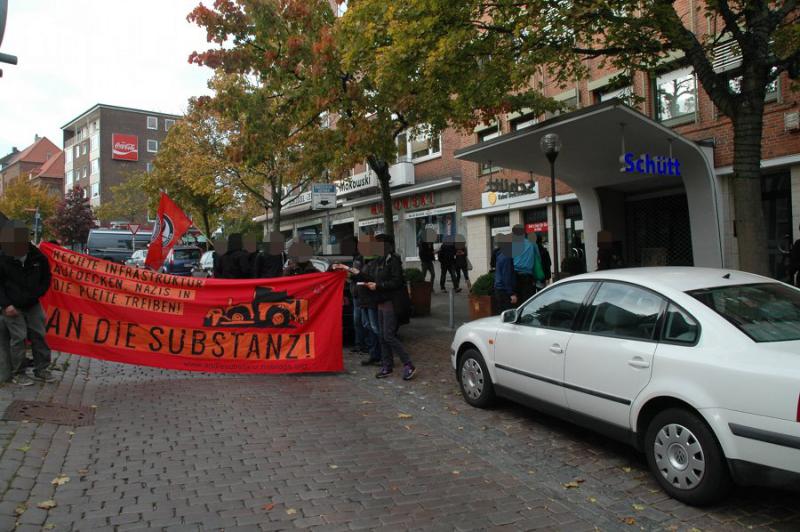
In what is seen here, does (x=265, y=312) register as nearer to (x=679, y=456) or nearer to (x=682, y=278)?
(x=682, y=278)

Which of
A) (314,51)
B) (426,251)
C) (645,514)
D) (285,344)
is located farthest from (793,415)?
(426,251)

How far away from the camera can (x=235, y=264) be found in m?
9.28

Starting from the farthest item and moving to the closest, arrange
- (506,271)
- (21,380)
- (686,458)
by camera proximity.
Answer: (506,271)
(21,380)
(686,458)

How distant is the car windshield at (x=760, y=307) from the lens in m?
3.82

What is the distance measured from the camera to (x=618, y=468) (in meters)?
4.64

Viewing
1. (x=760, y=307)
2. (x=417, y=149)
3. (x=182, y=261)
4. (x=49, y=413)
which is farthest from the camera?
(x=182, y=261)

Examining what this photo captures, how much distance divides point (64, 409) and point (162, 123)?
277 ft

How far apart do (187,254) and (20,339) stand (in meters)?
22.4

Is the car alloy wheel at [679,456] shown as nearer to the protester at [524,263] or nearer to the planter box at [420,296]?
the protester at [524,263]

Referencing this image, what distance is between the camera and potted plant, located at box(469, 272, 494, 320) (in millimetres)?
11508

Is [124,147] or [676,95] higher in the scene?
[124,147]

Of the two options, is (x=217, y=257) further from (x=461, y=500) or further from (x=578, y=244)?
(x=578, y=244)

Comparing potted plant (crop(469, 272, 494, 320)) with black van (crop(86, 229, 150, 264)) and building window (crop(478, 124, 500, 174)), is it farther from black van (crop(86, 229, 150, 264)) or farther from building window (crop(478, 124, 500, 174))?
black van (crop(86, 229, 150, 264))

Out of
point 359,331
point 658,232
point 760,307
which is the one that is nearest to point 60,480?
point 760,307
